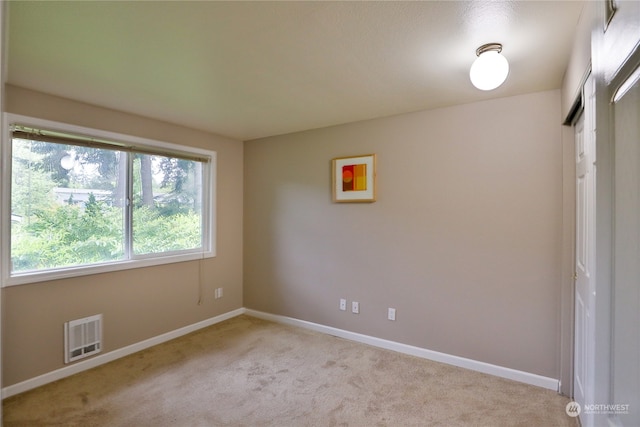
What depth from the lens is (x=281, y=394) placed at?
2475 mm

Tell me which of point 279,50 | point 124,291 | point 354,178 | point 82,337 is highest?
point 279,50

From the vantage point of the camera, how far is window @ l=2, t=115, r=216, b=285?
8.30ft

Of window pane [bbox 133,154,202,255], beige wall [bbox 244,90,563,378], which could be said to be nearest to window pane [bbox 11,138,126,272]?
window pane [bbox 133,154,202,255]

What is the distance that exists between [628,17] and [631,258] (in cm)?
48

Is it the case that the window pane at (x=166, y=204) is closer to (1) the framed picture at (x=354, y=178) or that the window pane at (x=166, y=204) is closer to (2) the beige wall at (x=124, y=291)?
(2) the beige wall at (x=124, y=291)

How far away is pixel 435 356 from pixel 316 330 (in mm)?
1285

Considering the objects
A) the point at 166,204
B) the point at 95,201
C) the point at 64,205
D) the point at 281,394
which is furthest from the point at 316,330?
the point at 64,205

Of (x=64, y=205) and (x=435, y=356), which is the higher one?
(x=64, y=205)

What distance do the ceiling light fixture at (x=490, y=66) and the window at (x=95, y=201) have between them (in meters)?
2.92

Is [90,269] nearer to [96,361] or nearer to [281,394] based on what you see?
[96,361]

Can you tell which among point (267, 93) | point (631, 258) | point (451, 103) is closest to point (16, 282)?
point (267, 93)

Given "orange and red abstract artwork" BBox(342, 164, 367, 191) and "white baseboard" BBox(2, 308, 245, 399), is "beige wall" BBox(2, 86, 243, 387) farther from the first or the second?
"orange and red abstract artwork" BBox(342, 164, 367, 191)

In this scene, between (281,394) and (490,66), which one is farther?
(281,394)

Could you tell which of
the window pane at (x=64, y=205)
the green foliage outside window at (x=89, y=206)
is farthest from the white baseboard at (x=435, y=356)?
the window pane at (x=64, y=205)
